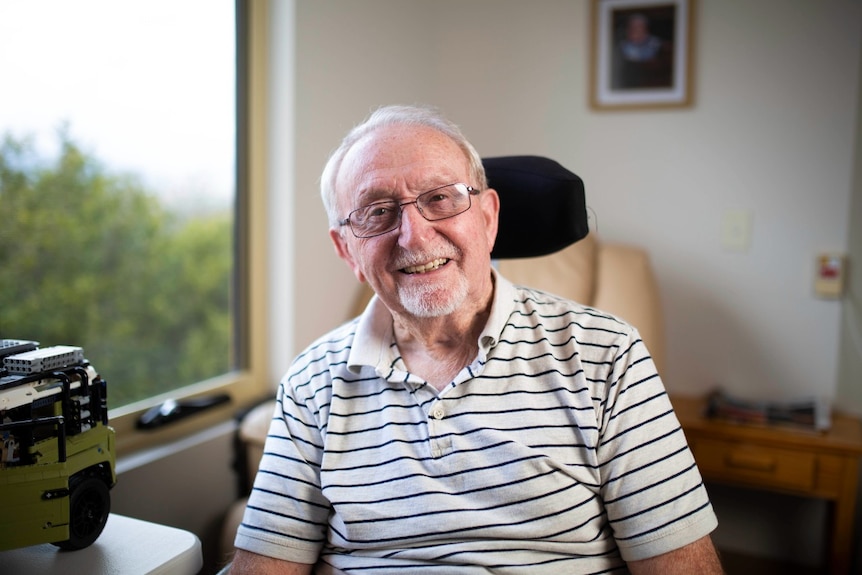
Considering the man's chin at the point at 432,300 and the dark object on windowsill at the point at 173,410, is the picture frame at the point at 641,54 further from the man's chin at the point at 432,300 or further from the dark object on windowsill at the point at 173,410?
the dark object on windowsill at the point at 173,410

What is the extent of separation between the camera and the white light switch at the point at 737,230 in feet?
7.47

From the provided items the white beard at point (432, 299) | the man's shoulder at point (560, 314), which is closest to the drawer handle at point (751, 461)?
the man's shoulder at point (560, 314)

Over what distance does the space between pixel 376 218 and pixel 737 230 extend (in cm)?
160

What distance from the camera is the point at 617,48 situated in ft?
7.91

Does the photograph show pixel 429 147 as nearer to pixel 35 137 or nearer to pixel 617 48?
pixel 35 137

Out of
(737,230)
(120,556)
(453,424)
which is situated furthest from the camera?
(737,230)

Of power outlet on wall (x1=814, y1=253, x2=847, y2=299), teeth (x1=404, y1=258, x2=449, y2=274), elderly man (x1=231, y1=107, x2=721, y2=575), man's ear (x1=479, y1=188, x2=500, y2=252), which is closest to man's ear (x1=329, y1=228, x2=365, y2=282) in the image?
elderly man (x1=231, y1=107, x2=721, y2=575)

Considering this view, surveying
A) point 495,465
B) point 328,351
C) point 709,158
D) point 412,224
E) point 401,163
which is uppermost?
point 709,158

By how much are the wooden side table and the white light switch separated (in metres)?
0.62

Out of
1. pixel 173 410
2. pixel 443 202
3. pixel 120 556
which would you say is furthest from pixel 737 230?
pixel 120 556

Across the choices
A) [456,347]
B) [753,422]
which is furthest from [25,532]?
[753,422]

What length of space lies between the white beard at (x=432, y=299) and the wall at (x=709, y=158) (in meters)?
1.00

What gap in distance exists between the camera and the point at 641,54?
2.38 m

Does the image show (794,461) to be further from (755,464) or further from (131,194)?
(131,194)
